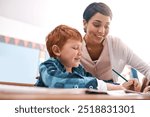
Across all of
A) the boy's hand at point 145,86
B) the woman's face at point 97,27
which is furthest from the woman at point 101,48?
the boy's hand at point 145,86

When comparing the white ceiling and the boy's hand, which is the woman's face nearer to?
the white ceiling

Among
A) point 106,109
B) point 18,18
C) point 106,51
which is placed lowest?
point 106,109

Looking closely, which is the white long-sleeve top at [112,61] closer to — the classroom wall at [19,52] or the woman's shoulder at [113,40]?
the woman's shoulder at [113,40]

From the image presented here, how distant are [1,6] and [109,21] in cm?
36

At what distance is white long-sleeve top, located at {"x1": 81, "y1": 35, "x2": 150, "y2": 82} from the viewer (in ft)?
2.68

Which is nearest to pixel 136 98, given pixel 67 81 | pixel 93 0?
pixel 67 81

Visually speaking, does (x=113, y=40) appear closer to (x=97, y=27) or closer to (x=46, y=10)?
(x=97, y=27)

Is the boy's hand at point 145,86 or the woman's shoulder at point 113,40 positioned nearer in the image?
the boy's hand at point 145,86

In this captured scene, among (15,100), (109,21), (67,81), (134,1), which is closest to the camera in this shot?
(15,100)

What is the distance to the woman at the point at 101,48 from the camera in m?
0.78

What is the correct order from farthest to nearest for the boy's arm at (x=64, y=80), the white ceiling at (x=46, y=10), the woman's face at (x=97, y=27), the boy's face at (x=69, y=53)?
the white ceiling at (x=46, y=10) < the woman's face at (x=97, y=27) < the boy's face at (x=69, y=53) < the boy's arm at (x=64, y=80)

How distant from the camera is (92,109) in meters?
0.39

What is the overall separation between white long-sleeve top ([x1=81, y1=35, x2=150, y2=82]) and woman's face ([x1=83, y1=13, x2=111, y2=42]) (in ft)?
0.11

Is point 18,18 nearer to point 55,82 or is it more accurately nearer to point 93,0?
point 93,0
